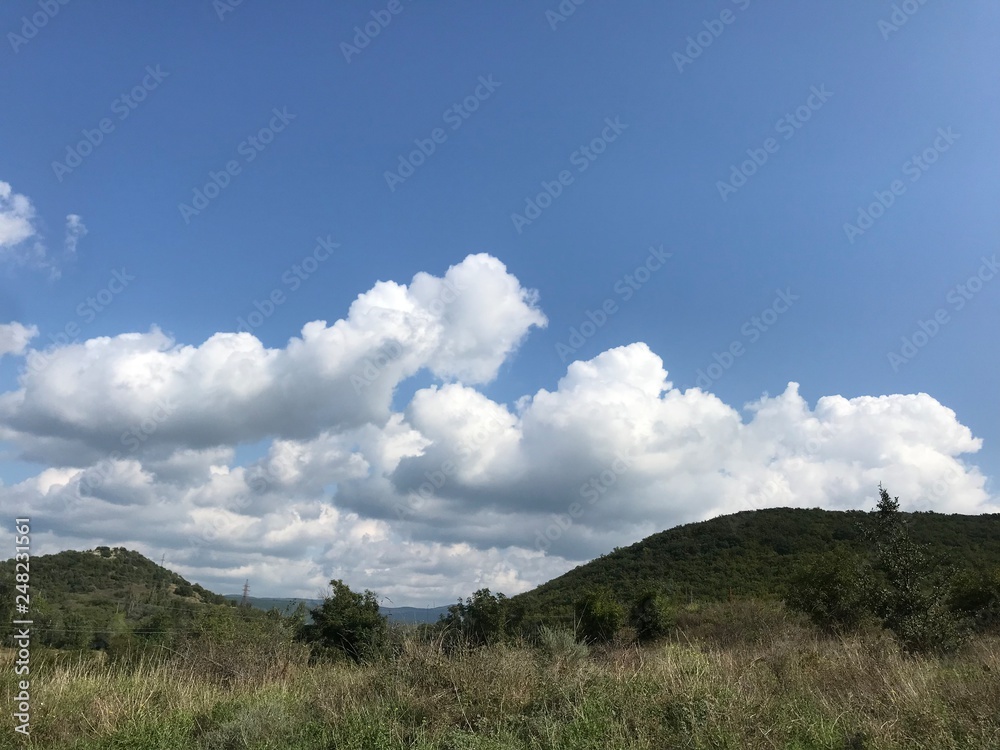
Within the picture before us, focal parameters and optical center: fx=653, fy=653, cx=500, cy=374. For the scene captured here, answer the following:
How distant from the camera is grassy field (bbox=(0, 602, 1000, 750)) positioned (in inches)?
344

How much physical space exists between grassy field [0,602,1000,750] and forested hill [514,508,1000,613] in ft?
132

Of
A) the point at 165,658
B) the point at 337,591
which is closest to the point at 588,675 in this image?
the point at 165,658

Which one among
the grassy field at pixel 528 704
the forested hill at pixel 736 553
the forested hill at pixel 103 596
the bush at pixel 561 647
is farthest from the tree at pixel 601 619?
the grassy field at pixel 528 704

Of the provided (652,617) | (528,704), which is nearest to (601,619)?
(652,617)

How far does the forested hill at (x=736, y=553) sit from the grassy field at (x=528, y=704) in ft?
132

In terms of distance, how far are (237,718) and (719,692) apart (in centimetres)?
736

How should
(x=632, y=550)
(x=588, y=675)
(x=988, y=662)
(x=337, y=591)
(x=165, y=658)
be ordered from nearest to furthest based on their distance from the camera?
(x=588, y=675) → (x=988, y=662) → (x=165, y=658) → (x=337, y=591) → (x=632, y=550)

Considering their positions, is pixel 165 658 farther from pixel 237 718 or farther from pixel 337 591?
pixel 337 591

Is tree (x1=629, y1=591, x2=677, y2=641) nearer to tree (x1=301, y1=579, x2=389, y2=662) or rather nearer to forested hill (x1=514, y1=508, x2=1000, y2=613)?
forested hill (x1=514, y1=508, x2=1000, y2=613)

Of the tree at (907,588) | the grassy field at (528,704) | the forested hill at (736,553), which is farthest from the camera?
the forested hill at (736,553)

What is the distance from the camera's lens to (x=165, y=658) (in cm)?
1507

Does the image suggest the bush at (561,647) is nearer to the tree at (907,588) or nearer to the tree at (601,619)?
the tree at (907,588)

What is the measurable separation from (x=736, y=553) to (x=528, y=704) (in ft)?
218

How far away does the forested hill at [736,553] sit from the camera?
56.9 meters
